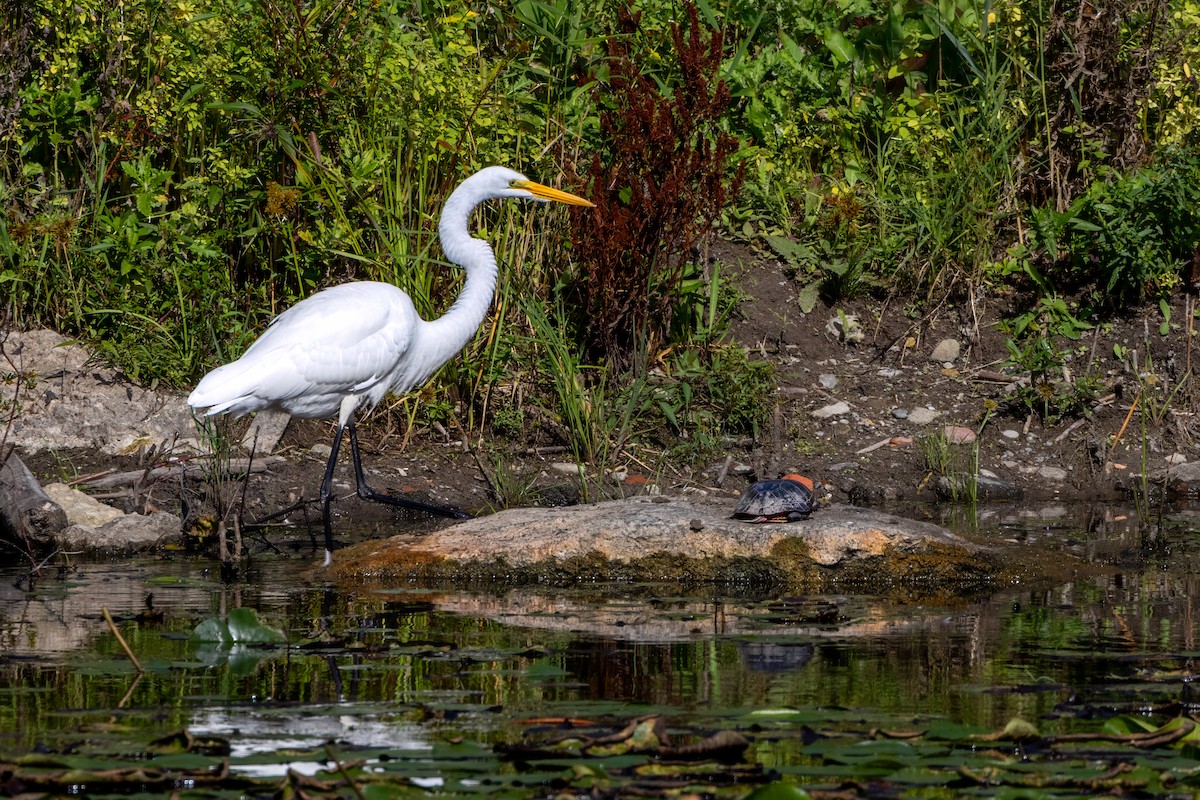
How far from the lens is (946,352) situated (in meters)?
9.31

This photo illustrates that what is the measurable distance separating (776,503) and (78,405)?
4.34 m

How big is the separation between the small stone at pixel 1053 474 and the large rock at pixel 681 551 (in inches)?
99.1

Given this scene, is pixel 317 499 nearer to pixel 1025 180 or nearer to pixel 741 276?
pixel 741 276

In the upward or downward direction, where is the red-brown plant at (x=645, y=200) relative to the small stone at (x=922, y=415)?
upward

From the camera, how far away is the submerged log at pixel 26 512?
636 centimetres

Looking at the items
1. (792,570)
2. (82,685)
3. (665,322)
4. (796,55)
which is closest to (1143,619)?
(792,570)

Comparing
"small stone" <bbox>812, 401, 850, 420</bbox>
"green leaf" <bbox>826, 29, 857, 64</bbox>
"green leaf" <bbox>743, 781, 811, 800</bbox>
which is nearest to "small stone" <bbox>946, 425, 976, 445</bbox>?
"small stone" <bbox>812, 401, 850, 420</bbox>

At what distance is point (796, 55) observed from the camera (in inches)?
403

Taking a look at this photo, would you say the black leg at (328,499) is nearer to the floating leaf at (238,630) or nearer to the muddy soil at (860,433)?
the muddy soil at (860,433)

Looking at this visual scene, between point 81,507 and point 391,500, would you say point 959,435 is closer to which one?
point 391,500

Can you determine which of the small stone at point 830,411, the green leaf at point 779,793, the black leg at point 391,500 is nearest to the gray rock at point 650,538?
the black leg at point 391,500

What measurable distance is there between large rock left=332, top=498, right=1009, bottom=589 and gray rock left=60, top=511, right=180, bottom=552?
1.05 m

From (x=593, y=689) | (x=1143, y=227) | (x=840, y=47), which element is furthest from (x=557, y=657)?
(x=840, y=47)

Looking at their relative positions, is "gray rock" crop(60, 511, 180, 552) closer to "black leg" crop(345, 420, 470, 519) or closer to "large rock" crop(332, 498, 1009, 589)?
"black leg" crop(345, 420, 470, 519)
